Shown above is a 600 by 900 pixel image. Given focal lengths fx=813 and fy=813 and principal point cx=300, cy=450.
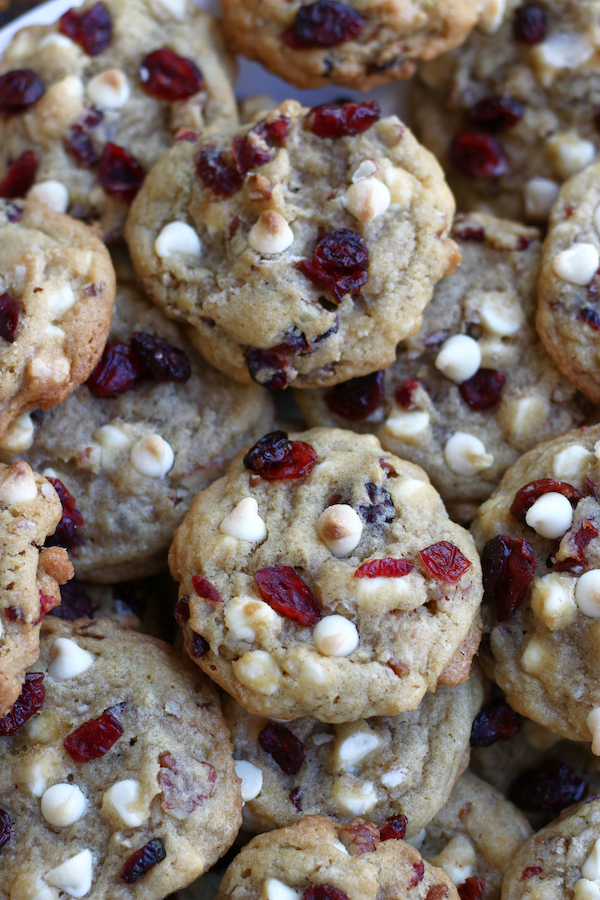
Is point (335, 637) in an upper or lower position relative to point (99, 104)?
lower

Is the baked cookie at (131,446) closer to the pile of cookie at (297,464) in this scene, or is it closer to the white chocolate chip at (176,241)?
the pile of cookie at (297,464)

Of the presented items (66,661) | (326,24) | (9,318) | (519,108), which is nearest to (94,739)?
(66,661)

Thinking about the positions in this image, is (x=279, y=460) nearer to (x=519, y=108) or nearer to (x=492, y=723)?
(x=492, y=723)

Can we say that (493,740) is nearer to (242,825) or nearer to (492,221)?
(242,825)

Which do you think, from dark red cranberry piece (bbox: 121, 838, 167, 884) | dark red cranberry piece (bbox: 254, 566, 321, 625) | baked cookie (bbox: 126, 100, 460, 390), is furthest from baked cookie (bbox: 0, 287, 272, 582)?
dark red cranberry piece (bbox: 121, 838, 167, 884)

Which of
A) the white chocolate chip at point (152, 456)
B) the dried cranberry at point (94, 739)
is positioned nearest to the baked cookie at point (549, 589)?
the white chocolate chip at point (152, 456)

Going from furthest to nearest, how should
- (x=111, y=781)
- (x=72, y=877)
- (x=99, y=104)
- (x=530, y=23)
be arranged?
1. (x=530, y=23)
2. (x=99, y=104)
3. (x=111, y=781)
4. (x=72, y=877)

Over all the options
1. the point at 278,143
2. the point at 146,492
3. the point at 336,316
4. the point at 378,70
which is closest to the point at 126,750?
the point at 146,492
